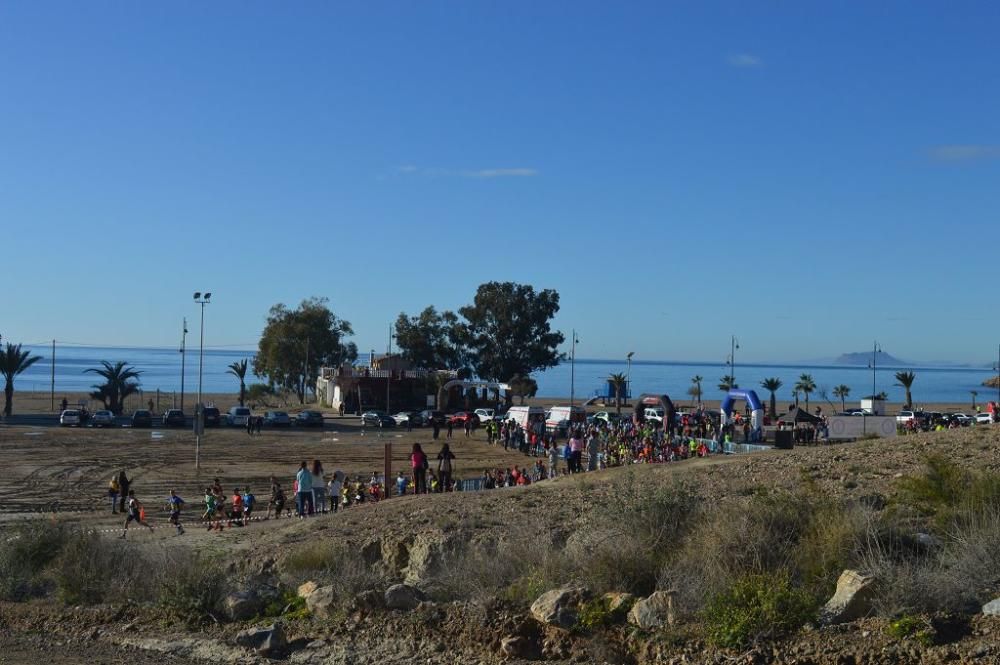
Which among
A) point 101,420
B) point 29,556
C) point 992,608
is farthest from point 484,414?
point 992,608

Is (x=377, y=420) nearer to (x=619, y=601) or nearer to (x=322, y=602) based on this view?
(x=322, y=602)

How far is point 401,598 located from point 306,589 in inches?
56.2

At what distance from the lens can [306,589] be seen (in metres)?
12.6

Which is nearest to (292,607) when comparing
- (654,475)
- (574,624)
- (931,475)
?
(574,624)

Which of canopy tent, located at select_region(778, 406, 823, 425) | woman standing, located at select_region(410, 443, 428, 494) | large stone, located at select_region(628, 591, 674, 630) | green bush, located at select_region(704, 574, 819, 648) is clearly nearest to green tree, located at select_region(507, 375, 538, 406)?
canopy tent, located at select_region(778, 406, 823, 425)

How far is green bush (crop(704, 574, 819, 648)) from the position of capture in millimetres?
9953

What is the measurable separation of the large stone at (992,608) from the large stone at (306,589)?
722 centimetres

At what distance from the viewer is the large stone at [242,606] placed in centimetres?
1230

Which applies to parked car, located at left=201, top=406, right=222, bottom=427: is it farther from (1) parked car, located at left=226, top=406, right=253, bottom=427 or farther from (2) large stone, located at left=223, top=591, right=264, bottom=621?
(2) large stone, located at left=223, top=591, right=264, bottom=621

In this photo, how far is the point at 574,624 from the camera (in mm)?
10773

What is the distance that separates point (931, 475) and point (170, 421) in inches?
2034

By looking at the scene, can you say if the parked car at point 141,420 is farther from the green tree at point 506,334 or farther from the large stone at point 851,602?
the large stone at point 851,602

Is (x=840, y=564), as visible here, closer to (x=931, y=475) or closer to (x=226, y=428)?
(x=931, y=475)

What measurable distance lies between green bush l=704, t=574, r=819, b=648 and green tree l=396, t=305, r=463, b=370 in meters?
84.8
